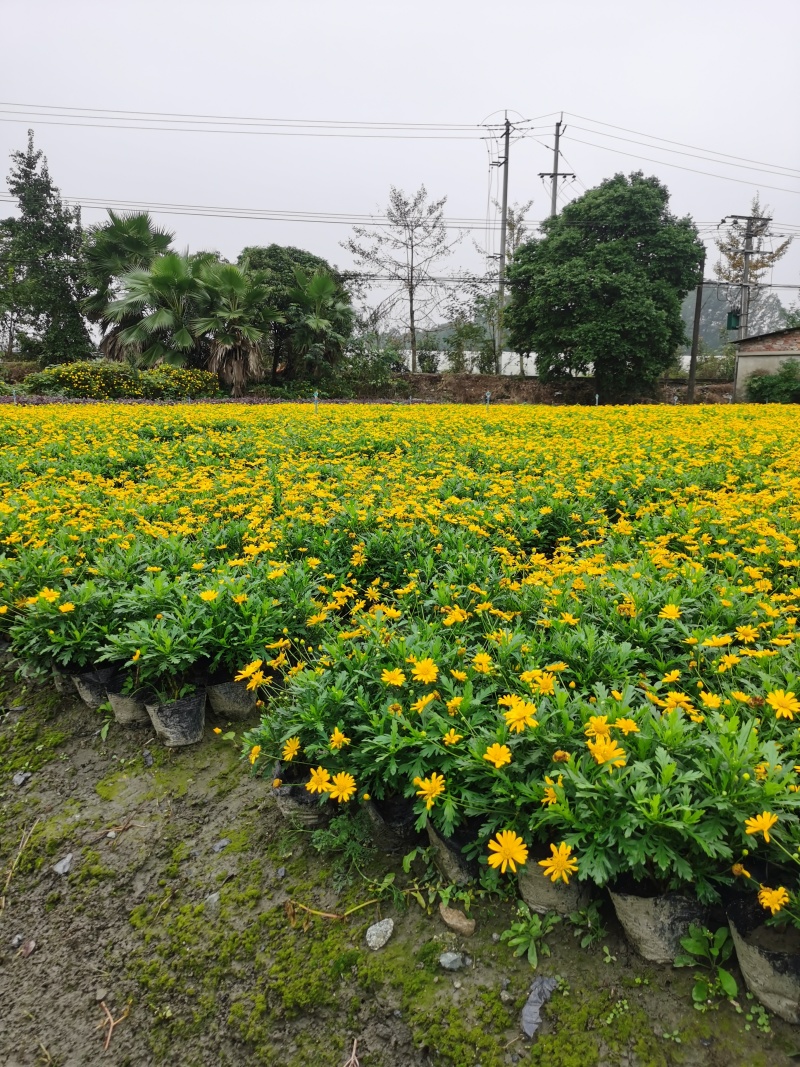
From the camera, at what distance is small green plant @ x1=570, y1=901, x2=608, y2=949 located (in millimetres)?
1517

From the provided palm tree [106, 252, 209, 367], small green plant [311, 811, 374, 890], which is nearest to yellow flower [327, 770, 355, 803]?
small green plant [311, 811, 374, 890]

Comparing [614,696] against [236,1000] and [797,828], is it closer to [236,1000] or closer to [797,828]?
[797,828]

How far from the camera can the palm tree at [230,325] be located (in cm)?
1677

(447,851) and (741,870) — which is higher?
(741,870)

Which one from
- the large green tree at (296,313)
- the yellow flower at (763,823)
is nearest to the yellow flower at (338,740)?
the yellow flower at (763,823)

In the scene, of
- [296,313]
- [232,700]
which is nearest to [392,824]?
[232,700]

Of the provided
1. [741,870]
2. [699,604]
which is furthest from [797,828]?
[699,604]

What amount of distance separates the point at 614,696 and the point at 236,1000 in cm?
130

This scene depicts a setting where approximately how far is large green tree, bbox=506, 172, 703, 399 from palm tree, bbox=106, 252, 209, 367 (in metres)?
10.7

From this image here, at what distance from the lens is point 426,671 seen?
5.97 feet

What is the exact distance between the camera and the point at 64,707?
272cm

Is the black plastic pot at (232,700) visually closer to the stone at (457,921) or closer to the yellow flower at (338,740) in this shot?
the yellow flower at (338,740)

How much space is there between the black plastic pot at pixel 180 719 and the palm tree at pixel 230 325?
15.6 metres

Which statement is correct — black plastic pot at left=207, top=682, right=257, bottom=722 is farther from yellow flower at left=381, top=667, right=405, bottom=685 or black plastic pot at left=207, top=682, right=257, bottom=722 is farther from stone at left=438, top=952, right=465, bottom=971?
stone at left=438, top=952, right=465, bottom=971
